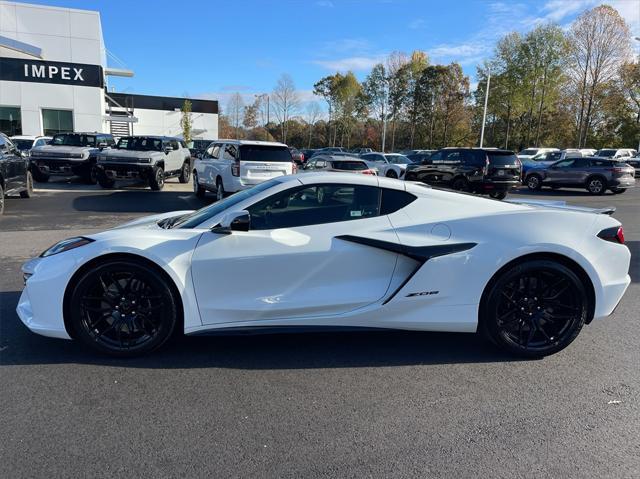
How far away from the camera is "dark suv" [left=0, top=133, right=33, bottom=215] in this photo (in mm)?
10820

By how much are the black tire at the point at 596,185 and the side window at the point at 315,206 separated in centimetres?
1995

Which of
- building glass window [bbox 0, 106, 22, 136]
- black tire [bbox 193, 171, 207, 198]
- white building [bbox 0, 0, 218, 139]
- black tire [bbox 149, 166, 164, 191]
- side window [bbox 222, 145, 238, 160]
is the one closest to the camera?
side window [bbox 222, 145, 238, 160]

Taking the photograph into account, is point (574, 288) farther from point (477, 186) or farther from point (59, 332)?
point (477, 186)

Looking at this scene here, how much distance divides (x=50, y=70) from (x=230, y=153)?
29.2 meters

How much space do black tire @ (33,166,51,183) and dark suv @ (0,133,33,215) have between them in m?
4.69

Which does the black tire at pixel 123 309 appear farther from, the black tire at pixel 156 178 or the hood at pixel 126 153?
the hood at pixel 126 153

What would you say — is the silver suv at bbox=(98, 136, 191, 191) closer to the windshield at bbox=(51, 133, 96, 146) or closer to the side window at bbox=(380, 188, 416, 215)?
the windshield at bbox=(51, 133, 96, 146)

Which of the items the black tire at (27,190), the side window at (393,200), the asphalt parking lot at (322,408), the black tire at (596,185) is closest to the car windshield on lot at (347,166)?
the black tire at (27,190)

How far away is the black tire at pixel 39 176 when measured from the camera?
56.1ft

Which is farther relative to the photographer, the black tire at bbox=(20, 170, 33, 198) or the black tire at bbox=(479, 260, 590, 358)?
the black tire at bbox=(20, 170, 33, 198)

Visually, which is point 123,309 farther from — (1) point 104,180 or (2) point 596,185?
(2) point 596,185

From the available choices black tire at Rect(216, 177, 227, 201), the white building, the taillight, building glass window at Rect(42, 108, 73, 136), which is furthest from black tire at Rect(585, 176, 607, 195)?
building glass window at Rect(42, 108, 73, 136)

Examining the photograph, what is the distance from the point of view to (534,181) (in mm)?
22250

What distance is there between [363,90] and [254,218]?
61526mm
